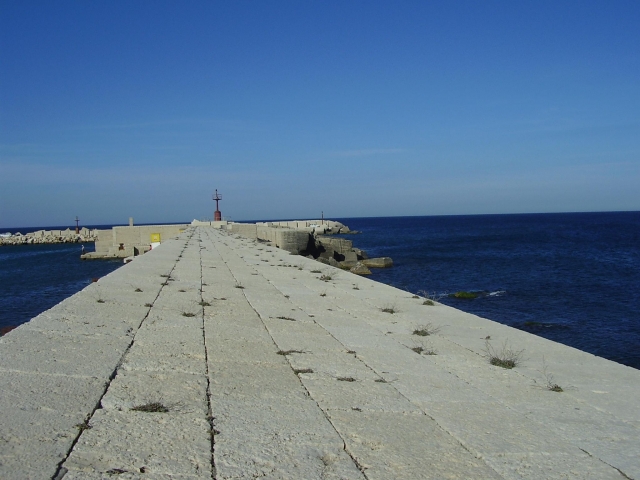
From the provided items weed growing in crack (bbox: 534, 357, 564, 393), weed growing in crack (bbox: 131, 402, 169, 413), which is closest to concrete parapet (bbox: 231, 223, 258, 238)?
weed growing in crack (bbox: 534, 357, 564, 393)

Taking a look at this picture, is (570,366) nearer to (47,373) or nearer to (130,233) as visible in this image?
(47,373)

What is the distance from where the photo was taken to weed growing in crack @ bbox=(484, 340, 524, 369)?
5410 millimetres

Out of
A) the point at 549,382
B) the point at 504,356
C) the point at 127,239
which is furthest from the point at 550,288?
the point at 127,239

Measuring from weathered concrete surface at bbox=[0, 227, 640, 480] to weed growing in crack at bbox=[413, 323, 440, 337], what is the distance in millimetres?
102

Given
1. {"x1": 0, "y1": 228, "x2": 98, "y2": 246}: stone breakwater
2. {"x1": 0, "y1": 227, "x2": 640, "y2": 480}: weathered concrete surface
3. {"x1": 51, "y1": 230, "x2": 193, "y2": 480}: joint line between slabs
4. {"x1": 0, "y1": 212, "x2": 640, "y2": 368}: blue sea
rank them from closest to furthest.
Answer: {"x1": 51, "y1": 230, "x2": 193, "y2": 480}: joint line between slabs < {"x1": 0, "y1": 227, "x2": 640, "y2": 480}: weathered concrete surface < {"x1": 0, "y1": 212, "x2": 640, "y2": 368}: blue sea < {"x1": 0, "y1": 228, "x2": 98, "y2": 246}: stone breakwater

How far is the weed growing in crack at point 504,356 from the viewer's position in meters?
5.41

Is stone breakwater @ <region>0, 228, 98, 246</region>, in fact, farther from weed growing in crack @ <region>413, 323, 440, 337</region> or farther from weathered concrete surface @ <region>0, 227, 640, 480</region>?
weed growing in crack @ <region>413, 323, 440, 337</region>

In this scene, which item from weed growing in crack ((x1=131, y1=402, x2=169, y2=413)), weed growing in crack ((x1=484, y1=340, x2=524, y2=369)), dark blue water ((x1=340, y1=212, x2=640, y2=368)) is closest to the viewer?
weed growing in crack ((x1=131, y1=402, x2=169, y2=413))

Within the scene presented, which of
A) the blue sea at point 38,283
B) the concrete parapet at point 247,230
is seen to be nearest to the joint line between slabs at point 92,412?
the blue sea at point 38,283

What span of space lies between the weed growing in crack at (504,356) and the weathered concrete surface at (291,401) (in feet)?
0.34

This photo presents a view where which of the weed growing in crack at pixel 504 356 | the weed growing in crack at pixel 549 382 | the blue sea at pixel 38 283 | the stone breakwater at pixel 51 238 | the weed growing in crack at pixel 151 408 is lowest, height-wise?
the blue sea at pixel 38 283

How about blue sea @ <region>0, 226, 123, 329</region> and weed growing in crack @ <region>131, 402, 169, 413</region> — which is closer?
weed growing in crack @ <region>131, 402, 169, 413</region>

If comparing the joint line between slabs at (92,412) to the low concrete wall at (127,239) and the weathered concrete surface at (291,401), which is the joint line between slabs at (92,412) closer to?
the weathered concrete surface at (291,401)

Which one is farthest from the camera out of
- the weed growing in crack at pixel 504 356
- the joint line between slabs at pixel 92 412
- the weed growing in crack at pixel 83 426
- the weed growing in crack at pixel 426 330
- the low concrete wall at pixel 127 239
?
the low concrete wall at pixel 127 239
